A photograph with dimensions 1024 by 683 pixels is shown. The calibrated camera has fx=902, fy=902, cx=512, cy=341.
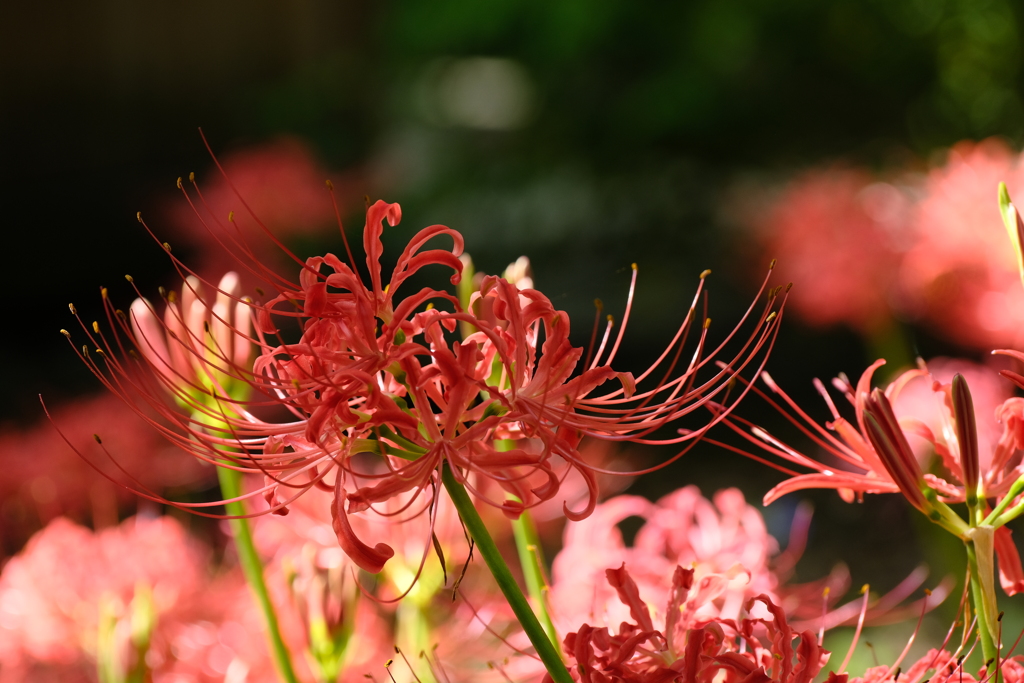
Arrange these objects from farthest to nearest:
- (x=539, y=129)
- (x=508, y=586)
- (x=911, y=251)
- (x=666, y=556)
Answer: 1. (x=539, y=129)
2. (x=911, y=251)
3. (x=666, y=556)
4. (x=508, y=586)

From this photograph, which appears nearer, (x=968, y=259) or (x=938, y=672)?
(x=938, y=672)

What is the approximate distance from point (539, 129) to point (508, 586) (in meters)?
3.01

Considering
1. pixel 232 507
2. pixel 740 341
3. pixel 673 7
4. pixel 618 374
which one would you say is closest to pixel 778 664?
pixel 618 374

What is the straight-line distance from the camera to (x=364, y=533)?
686 mm

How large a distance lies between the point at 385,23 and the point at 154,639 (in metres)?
3.23

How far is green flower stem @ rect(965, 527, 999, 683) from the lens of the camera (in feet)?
1.21

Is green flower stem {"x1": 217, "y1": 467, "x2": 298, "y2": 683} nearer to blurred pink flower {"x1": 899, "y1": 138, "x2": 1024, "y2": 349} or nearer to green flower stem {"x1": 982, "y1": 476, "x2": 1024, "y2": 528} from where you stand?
green flower stem {"x1": 982, "y1": 476, "x2": 1024, "y2": 528}

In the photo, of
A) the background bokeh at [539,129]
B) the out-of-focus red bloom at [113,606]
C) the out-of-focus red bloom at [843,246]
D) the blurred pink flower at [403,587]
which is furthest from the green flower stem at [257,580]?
the background bokeh at [539,129]

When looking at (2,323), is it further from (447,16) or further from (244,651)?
(244,651)

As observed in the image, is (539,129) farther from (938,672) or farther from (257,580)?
(938,672)

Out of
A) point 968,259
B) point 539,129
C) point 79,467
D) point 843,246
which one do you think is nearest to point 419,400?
point 79,467

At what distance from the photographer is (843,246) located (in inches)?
55.6

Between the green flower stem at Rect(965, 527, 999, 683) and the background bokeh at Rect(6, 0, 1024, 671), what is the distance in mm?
2047

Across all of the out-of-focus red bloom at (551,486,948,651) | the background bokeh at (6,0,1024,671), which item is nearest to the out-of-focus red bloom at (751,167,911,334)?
the out-of-focus red bloom at (551,486,948,651)
